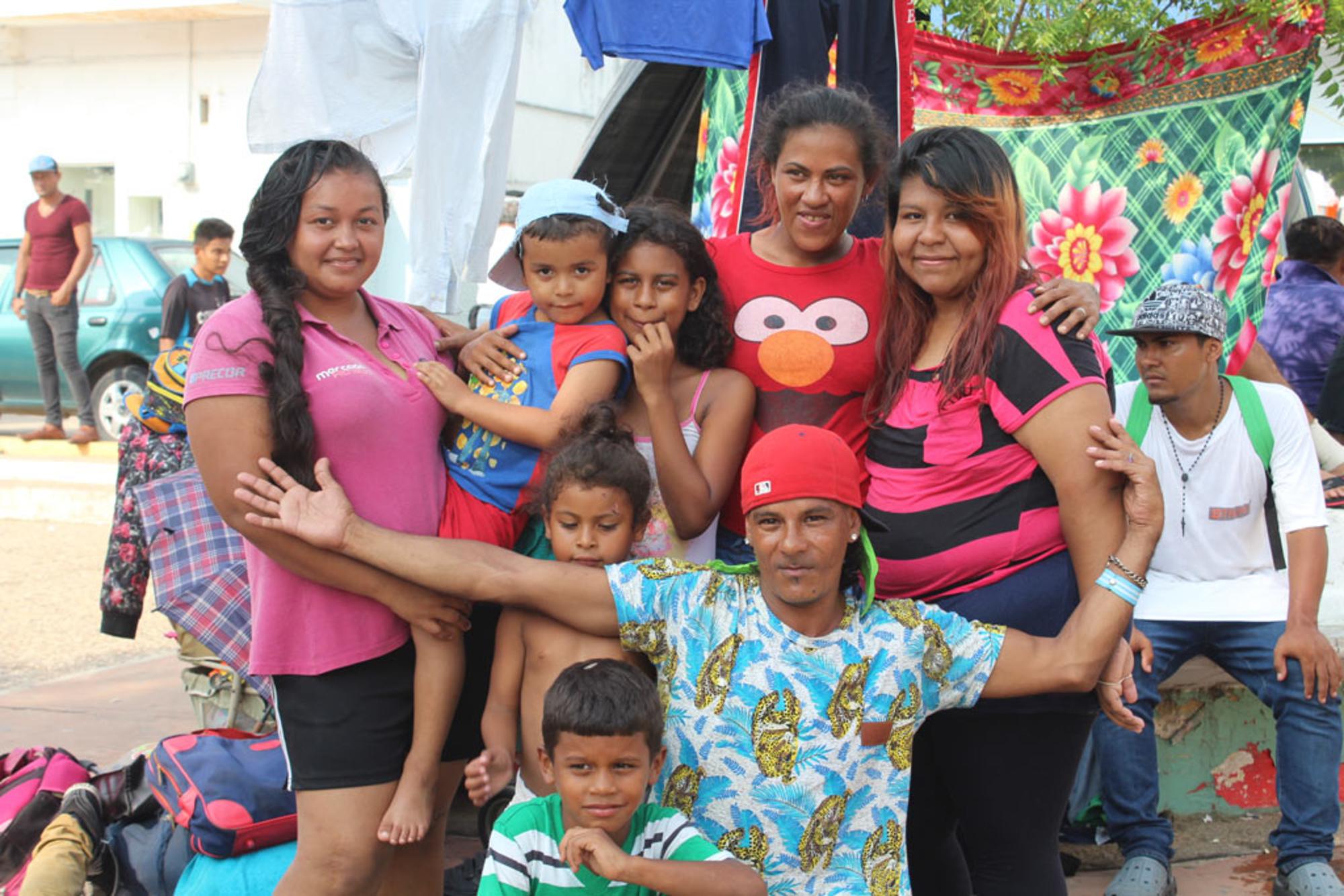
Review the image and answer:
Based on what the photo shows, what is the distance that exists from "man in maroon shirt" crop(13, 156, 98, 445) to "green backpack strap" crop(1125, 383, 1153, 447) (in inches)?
338

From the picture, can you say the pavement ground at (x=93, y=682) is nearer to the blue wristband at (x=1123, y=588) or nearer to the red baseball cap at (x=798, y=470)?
the blue wristband at (x=1123, y=588)

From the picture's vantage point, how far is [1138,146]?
15.0ft

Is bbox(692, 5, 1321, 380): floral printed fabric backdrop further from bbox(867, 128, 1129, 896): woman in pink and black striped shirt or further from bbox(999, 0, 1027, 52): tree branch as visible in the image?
bbox(867, 128, 1129, 896): woman in pink and black striped shirt

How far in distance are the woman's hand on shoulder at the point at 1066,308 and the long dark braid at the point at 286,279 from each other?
136 centimetres

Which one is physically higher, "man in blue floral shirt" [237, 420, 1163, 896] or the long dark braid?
the long dark braid

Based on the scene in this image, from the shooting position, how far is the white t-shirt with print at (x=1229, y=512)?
388cm

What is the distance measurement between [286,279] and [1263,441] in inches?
110

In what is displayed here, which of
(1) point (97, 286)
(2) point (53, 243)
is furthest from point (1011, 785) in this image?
(1) point (97, 286)

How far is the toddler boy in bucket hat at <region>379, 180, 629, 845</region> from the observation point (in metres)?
2.71

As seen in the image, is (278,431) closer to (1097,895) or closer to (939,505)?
(939,505)

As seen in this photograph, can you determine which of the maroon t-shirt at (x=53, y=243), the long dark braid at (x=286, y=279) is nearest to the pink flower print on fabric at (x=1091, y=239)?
the long dark braid at (x=286, y=279)

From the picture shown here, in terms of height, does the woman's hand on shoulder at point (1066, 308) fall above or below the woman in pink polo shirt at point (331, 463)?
above

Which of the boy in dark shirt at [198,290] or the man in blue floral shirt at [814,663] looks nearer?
the man in blue floral shirt at [814,663]

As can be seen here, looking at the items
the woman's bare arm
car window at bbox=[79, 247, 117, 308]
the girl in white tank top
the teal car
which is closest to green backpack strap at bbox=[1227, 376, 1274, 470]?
the girl in white tank top
